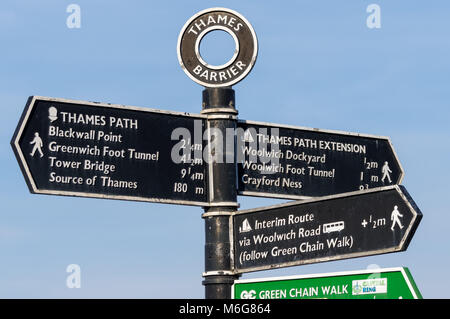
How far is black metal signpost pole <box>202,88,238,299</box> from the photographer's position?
34.3 feet

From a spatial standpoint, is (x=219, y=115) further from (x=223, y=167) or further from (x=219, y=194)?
(x=219, y=194)

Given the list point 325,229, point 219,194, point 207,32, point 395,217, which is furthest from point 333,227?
point 207,32

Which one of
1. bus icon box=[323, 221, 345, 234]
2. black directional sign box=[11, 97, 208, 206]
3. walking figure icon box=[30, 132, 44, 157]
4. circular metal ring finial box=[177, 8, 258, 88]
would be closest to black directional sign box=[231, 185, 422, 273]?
bus icon box=[323, 221, 345, 234]

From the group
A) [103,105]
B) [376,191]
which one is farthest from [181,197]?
[376,191]

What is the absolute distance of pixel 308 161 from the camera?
11023 millimetres

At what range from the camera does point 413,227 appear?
891cm

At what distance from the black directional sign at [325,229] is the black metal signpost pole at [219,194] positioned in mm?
108

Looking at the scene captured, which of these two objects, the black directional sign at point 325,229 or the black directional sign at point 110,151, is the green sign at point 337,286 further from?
the black directional sign at point 110,151

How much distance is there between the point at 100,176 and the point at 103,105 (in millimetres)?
690

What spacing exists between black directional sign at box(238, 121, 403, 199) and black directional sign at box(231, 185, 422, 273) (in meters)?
0.52

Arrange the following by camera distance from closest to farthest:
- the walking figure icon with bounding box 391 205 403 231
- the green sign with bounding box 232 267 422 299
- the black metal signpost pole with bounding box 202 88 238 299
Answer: the green sign with bounding box 232 267 422 299, the walking figure icon with bounding box 391 205 403 231, the black metal signpost pole with bounding box 202 88 238 299

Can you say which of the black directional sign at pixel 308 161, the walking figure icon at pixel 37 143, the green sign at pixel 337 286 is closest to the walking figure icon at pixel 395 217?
the green sign at pixel 337 286

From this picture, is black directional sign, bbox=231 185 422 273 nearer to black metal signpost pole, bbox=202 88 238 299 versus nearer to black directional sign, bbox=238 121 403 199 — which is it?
black metal signpost pole, bbox=202 88 238 299
